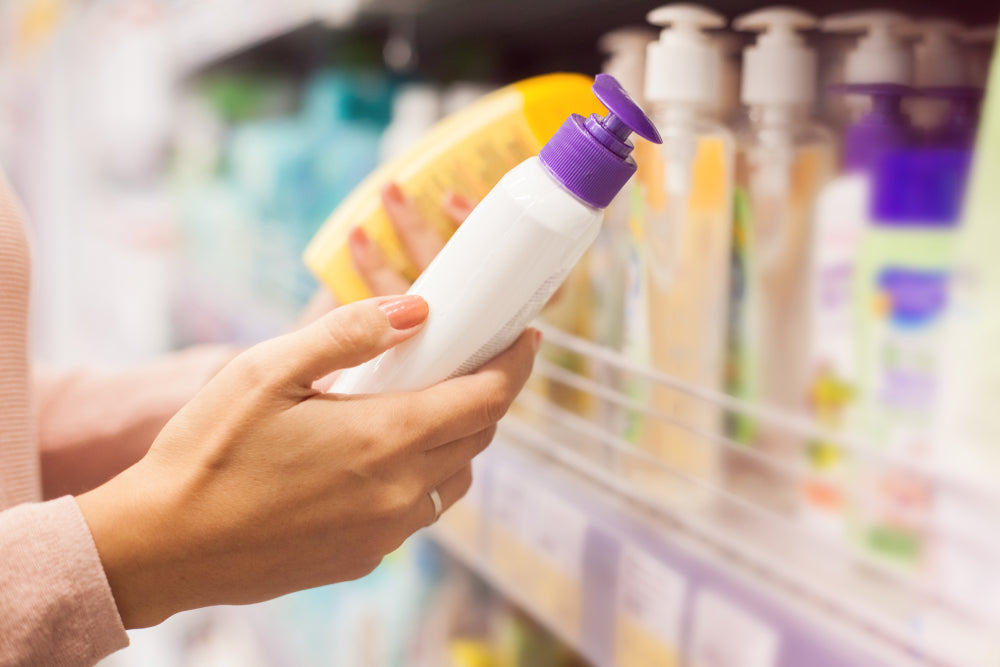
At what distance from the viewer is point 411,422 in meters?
0.47

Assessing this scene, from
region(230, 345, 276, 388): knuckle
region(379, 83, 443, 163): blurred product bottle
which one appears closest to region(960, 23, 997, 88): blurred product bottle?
region(230, 345, 276, 388): knuckle

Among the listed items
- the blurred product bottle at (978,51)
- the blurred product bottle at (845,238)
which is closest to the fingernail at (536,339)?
the blurred product bottle at (845,238)

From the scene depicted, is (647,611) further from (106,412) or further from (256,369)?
(106,412)

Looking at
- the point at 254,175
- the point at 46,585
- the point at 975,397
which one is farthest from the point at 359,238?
the point at 254,175

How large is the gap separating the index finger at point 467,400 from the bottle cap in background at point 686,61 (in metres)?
0.21

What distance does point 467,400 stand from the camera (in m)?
0.48

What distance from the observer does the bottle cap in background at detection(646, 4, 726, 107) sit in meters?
0.59

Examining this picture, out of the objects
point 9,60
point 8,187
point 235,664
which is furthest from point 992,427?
point 9,60

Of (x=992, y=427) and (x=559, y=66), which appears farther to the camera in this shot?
(x=559, y=66)

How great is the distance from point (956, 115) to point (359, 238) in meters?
0.42

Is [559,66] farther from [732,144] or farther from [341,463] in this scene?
[341,463]

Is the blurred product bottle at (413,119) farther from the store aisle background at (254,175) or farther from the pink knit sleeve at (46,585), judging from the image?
the pink knit sleeve at (46,585)

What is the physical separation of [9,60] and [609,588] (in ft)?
11.3

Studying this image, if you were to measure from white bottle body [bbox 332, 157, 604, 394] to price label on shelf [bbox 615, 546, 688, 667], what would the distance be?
230 mm
